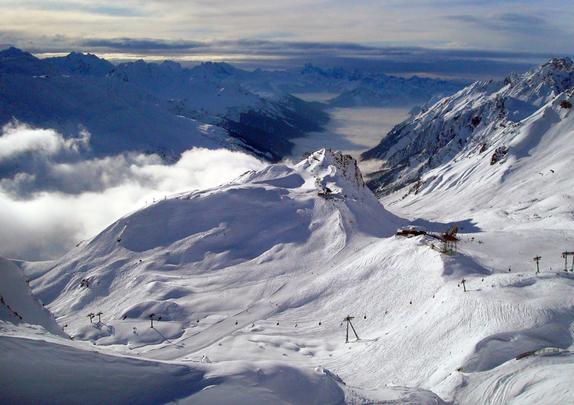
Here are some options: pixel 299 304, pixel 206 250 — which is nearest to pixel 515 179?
pixel 206 250

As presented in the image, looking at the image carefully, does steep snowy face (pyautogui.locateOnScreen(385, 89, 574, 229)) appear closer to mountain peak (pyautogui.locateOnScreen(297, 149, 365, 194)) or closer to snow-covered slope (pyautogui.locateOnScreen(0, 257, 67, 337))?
mountain peak (pyautogui.locateOnScreen(297, 149, 365, 194))

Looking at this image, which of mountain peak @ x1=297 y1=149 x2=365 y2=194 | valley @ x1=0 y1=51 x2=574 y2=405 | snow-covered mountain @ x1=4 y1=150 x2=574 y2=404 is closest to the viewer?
valley @ x1=0 y1=51 x2=574 y2=405

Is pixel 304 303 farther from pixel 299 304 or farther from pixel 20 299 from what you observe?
pixel 20 299

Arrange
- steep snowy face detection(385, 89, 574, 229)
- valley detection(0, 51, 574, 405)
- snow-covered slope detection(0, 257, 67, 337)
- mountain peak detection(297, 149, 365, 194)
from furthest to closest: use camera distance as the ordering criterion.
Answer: steep snowy face detection(385, 89, 574, 229), mountain peak detection(297, 149, 365, 194), snow-covered slope detection(0, 257, 67, 337), valley detection(0, 51, 574, 405)

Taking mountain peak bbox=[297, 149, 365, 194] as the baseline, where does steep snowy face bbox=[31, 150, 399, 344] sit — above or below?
below

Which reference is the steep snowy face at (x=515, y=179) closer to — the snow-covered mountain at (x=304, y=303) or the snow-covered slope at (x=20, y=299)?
the snow-covered mountain at (x=304, y=303)

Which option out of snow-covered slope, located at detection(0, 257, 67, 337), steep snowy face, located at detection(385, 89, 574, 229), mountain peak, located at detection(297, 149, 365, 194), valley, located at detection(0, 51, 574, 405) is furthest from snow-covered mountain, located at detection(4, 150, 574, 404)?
steep snowy face, located at detection(385, 89, 574, 229)

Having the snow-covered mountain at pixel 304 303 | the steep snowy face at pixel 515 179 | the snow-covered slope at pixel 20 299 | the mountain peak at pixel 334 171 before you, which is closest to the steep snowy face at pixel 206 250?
the snow-covered mountain at pixel 304 303

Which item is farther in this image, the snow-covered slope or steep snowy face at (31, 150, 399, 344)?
steep snowy face at (31, 150, 399, 344)
